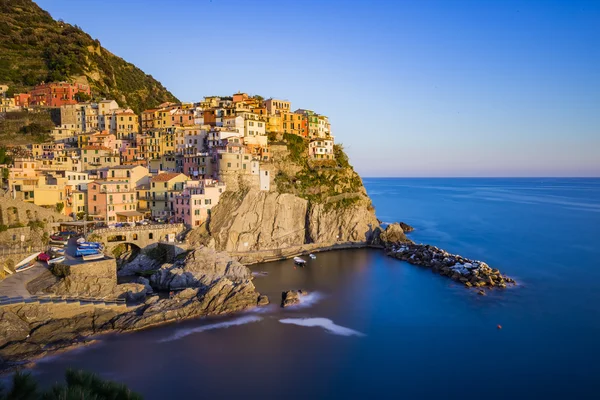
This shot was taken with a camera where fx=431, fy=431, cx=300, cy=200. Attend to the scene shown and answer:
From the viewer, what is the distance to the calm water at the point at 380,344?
60.9 ft

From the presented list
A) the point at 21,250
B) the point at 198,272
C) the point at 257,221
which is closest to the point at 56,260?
the point at 21,250

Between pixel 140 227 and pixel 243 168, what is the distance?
12001 millimetres

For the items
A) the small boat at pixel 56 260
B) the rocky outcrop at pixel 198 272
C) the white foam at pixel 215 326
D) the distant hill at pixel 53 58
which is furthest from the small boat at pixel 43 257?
the distant hill at pixel 53 58

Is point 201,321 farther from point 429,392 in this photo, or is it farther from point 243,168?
point 243,168

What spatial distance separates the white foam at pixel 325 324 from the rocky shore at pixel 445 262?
11305 mm

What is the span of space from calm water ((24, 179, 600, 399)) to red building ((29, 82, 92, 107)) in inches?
1522

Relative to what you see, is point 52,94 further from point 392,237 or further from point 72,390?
point 72,390

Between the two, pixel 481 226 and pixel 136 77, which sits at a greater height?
pixel 136 77

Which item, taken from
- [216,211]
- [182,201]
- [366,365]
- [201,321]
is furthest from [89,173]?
[366,365]

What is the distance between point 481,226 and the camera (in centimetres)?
5953

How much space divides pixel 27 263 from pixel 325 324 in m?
18.4

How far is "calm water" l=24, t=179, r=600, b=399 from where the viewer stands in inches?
731

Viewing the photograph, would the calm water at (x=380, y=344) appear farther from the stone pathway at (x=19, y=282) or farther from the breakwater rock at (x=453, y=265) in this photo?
the stone pathway at (x=19, y=282)

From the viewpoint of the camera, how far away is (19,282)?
23.8 meters
